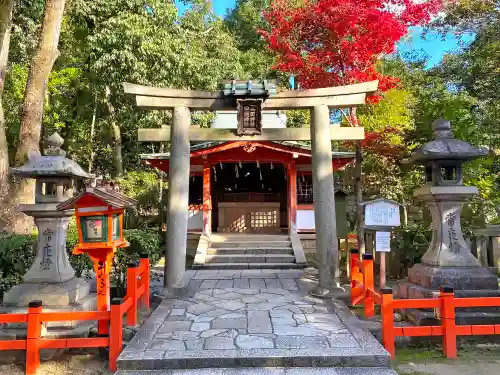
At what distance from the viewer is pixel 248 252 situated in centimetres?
1187

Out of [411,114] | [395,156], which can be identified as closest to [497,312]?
[395,156]

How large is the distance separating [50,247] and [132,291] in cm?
154

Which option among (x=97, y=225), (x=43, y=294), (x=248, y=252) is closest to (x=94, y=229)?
(x=97, y=225)

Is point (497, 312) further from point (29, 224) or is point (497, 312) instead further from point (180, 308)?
point (29, 224)

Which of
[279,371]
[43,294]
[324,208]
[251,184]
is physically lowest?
[279,371]

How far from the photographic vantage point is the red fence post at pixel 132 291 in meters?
5.70

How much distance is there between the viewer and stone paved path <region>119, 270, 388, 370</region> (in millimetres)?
4492

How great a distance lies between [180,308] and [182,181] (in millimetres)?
2537

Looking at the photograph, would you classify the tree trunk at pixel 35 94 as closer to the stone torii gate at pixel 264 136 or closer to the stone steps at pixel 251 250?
the stone torii gate at pixel 264 136

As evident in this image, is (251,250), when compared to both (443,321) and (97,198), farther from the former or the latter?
(443,321)

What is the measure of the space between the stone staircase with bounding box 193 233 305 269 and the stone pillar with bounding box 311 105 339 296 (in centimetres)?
340

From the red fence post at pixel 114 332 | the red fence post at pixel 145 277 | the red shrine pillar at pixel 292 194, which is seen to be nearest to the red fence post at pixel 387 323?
the red fence post at pixel 114 332

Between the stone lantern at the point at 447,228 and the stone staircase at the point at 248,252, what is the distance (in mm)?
4939

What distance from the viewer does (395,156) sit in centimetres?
1219
